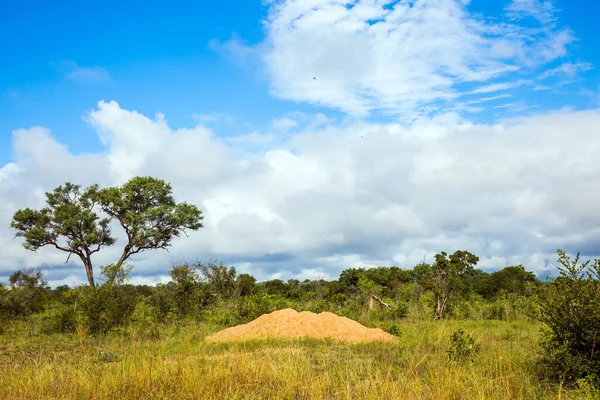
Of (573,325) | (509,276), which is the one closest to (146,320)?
(573,325)

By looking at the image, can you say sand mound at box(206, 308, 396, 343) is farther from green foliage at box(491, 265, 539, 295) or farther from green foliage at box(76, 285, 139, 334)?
green foliage at box(491, 265, 539, 295)

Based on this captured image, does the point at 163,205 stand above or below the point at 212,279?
above

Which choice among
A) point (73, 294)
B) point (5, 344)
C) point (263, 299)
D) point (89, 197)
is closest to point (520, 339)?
point (263, 299)

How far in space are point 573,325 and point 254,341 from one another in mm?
8049

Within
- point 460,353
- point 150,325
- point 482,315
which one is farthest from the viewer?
point 482,315

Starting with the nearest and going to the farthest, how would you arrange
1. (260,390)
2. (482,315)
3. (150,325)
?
(260,390), (150,325), (482,315)

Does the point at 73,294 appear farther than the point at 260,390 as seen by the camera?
Yes

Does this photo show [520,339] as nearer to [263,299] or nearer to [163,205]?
[263,299]

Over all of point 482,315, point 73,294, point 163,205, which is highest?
point 163,205

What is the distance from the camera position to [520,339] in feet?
41.0

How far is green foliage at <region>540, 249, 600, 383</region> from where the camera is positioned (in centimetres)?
735

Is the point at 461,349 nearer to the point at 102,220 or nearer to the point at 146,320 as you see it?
the point at 146,320

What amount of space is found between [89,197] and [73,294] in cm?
1231

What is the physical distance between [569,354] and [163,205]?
28319 millimetres
